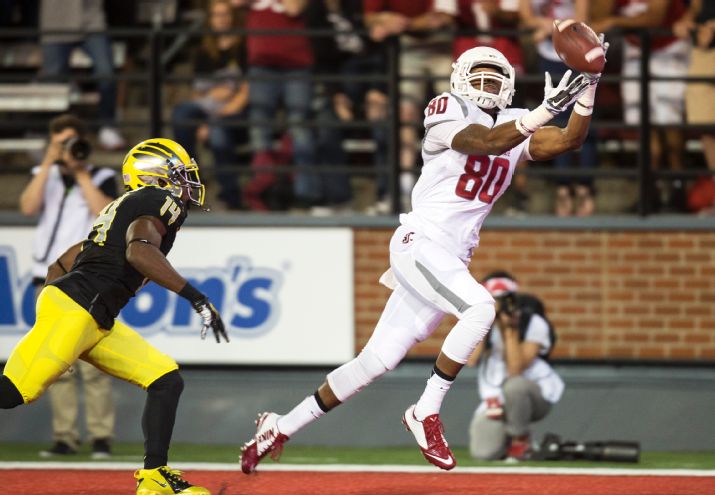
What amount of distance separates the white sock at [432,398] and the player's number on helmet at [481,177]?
1.00 metres

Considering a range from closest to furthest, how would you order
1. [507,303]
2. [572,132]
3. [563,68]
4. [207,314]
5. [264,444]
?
[207,314] < [572,132] < [264,444] < [507,303] < [563,68]

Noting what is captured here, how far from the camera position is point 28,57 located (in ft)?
45.6

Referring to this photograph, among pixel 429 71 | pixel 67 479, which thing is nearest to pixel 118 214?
pixel 67 479

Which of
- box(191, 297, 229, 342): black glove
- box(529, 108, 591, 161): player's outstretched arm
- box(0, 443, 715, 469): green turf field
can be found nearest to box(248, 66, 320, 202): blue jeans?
box(0, 443, 715, 469): green turf field

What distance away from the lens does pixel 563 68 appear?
1170 cm

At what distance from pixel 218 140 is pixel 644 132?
3.44 m

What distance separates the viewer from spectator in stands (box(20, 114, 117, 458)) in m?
10.7

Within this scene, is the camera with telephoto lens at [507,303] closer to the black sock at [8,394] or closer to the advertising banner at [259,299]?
the advertising banner at [259,299]

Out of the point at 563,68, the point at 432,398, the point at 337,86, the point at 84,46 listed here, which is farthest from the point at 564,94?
the point at 84,46

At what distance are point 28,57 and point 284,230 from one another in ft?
12.3

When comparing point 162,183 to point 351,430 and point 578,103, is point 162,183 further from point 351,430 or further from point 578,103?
point 351,430

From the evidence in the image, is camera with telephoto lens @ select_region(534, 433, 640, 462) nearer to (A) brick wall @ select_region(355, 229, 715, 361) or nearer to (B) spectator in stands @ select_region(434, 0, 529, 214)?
(A) brick wall @ select_region(355, 229, 715, 361)

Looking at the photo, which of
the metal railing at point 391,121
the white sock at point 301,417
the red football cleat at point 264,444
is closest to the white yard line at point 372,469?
the red football cleat at point 264,444

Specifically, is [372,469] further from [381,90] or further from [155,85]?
[155,85]
